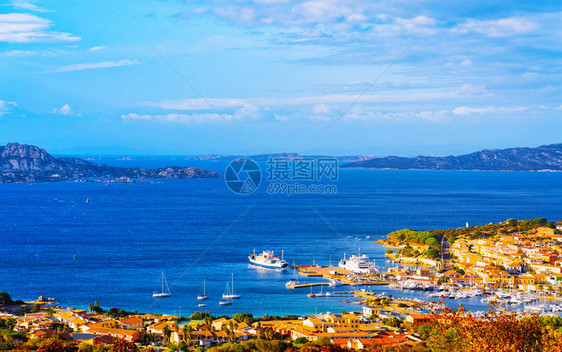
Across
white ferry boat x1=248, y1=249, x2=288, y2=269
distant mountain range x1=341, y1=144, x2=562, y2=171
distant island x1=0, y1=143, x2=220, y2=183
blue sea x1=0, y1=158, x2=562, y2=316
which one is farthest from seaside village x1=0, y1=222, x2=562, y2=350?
distant mountain range x1=341, y1=144, x2=562, y2=171

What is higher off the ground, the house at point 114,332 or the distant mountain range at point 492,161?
the distant mountain range at point 492,161

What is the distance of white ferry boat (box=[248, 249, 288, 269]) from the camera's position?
30.2 meters

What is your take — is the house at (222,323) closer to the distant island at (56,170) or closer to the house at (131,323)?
the house at (131,323)

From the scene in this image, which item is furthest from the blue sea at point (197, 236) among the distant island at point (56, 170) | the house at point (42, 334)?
the distant island at point (56, 170)

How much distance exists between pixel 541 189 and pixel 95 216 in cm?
6276

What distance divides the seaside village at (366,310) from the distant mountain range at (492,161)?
438ft

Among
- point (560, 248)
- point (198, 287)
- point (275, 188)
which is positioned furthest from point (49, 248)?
point (275, 188)

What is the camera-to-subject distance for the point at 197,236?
131 feet

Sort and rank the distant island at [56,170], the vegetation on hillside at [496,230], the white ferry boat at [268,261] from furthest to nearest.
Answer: the distant island at [56,170]
the vegetation on hillside at [496,230]
the white ferry boat at [268,261]

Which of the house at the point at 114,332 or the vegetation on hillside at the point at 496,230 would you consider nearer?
the house at the point at 114,332

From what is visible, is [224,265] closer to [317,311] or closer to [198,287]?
[198,287]

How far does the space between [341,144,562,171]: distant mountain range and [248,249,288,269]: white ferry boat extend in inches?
5505

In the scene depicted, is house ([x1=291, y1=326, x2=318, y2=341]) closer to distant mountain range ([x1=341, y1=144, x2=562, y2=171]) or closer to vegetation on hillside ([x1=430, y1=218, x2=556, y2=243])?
vegetation on hillside ([x1=430, y1=218, x2=556, y2=243])

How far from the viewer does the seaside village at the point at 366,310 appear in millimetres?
17312
